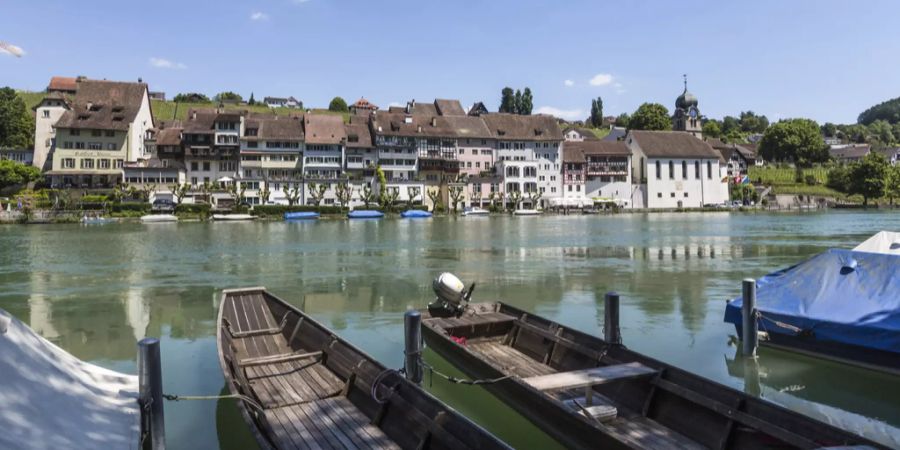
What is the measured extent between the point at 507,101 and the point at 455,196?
76.8 meters

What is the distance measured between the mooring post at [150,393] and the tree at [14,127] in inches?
4330

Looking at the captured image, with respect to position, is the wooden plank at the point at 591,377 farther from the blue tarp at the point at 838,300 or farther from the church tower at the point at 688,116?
the church tower at the point at 688,116

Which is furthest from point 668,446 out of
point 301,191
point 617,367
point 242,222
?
point 301,191

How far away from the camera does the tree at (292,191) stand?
8725cm

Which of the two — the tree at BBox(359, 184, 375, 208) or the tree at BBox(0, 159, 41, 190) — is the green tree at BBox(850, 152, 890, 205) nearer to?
the tree at BBox(359, 184, 375, 208)

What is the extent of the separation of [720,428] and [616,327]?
139 inches

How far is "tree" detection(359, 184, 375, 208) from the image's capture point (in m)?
89.4

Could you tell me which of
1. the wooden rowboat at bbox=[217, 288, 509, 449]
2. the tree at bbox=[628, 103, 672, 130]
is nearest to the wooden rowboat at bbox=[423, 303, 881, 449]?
the wooden rowboat at bbox=[217, 288, 509, 449]

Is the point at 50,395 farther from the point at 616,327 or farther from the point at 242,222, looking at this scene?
the point at 242,222

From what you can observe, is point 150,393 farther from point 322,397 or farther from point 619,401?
point 619,401

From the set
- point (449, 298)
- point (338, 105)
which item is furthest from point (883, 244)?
point (338, 105)

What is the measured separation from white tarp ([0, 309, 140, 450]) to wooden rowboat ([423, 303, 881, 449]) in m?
5.23

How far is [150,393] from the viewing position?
7043mm

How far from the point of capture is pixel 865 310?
11.8m
